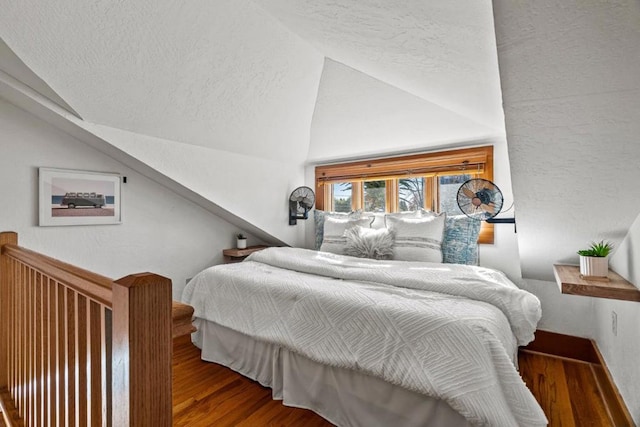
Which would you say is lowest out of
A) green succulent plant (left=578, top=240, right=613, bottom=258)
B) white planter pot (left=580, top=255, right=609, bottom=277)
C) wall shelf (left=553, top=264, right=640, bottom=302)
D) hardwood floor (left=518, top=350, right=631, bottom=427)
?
hardwood floor (left=518, top=350, right=631, bottom=427)

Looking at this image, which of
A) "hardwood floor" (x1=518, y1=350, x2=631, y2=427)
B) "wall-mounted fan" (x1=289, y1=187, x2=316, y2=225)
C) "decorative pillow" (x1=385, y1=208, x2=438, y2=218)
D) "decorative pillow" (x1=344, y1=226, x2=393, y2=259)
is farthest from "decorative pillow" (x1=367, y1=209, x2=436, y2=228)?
"hardwood floor" (x1=518, y1=350, x2=631, y2=427)

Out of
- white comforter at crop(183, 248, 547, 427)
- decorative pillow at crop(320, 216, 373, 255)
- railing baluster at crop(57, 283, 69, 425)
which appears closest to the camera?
railing baluster at crop(57, 283, 69, 425)

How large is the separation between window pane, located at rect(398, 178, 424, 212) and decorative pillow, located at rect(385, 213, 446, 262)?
0.42 m

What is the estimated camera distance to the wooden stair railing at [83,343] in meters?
0.64

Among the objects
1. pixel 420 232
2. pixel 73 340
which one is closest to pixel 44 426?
pixel 73 340

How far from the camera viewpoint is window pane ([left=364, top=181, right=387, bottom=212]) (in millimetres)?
3492

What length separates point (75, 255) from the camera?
2.41 m

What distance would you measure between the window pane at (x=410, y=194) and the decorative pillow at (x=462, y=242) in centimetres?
55

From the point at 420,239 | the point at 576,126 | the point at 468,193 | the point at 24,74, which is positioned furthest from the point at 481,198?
the point at 24,74

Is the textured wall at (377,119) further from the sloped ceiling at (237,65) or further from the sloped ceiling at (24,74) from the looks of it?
the sloped ceiling at (24,74)

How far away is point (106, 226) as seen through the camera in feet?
8.48

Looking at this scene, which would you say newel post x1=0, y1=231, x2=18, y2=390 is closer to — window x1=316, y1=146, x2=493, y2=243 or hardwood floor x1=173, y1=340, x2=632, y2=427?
hardwood floor x1=173, y1=340, x2=632, y2=427

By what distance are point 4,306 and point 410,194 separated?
3212mm

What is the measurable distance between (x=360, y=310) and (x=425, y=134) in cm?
188
